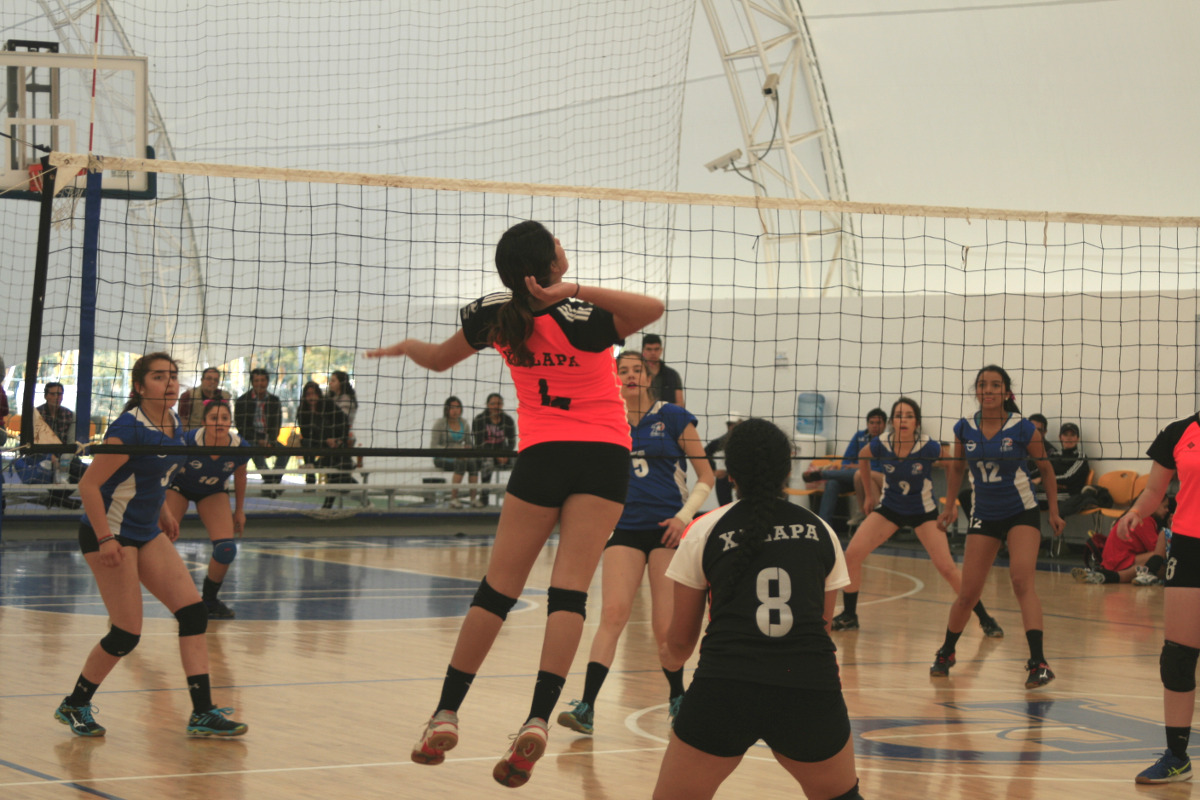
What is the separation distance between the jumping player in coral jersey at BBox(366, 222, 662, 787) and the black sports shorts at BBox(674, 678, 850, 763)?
1.96ft

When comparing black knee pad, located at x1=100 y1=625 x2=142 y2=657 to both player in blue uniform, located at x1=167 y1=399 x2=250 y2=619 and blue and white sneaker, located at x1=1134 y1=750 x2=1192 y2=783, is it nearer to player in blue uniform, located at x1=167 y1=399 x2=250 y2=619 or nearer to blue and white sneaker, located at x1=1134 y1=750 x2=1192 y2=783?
player in blue uniform, located at x1=167 y1=399 x2=250 y2=619

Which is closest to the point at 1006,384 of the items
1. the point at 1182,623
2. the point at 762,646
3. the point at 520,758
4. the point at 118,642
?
the point at 1182,623

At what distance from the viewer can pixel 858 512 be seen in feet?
46.1

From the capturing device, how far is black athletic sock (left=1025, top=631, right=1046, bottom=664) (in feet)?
21.3

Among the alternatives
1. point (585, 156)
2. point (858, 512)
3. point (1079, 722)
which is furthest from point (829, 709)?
point (585, 156)

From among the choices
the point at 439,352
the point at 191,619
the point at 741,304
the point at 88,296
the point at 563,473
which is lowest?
the point at 191,619

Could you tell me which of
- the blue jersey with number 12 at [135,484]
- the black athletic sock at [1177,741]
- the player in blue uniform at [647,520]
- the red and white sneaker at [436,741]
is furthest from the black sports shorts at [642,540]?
the red and white sneaker at [436,741]

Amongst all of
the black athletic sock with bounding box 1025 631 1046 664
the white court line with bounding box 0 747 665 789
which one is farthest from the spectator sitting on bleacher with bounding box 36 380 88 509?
the black athletic sock with bounding box 1025 631 1046 664

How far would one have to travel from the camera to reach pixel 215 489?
7.68m

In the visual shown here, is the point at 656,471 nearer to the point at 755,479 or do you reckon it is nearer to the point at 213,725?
the point at 213,725

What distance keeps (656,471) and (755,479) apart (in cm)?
268

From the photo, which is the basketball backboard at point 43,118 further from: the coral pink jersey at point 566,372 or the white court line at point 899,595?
the white court line at point 899,595

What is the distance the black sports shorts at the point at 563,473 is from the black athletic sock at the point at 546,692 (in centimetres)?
47

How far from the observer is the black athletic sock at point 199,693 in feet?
16.1
